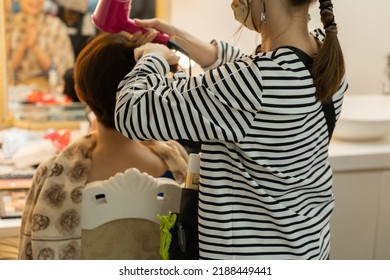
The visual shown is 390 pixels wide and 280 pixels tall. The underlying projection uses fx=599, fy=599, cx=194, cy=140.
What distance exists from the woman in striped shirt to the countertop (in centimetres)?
60

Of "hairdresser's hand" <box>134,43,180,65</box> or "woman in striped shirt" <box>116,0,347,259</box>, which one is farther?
"hairdresser's hand" <box>134,43,180,65</box>

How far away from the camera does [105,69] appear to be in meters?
1.33

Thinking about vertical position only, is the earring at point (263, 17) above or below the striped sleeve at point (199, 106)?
above

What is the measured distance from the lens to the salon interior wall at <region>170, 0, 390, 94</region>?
6.27 ft

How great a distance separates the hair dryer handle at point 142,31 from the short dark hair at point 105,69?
0.03m

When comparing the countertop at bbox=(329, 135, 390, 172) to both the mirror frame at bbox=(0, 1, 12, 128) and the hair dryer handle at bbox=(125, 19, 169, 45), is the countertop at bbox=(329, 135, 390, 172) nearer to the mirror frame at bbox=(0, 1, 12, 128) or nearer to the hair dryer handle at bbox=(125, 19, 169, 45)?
the hair dryer handle at bbox=(125, 19, 169, 45)

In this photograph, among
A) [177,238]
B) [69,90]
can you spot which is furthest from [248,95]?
[69,90]

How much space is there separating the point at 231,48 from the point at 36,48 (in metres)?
1.04

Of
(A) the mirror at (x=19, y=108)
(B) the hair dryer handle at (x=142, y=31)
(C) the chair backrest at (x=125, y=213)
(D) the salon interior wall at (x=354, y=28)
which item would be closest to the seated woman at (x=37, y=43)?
(A) the mirror at (x=19, y=108)

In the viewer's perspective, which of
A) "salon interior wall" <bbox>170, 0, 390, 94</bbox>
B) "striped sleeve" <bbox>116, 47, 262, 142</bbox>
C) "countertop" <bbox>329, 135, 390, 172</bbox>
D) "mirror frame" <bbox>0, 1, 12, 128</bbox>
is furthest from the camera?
"mirror frame" <bbox>0, 1, 12, 128</bbox>

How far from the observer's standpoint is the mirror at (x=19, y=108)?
2.14 m

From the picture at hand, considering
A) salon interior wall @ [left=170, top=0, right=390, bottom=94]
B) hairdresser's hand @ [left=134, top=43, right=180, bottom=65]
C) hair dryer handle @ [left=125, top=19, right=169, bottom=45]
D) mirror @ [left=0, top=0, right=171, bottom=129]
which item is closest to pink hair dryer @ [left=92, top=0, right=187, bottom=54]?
hair dryer handle @ [left=125, top=19, right=169, bottom=45]

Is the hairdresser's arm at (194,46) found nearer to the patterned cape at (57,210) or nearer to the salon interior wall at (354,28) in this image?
the patterned cape at (57,210)

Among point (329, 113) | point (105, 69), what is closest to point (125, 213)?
point (105, 69)
